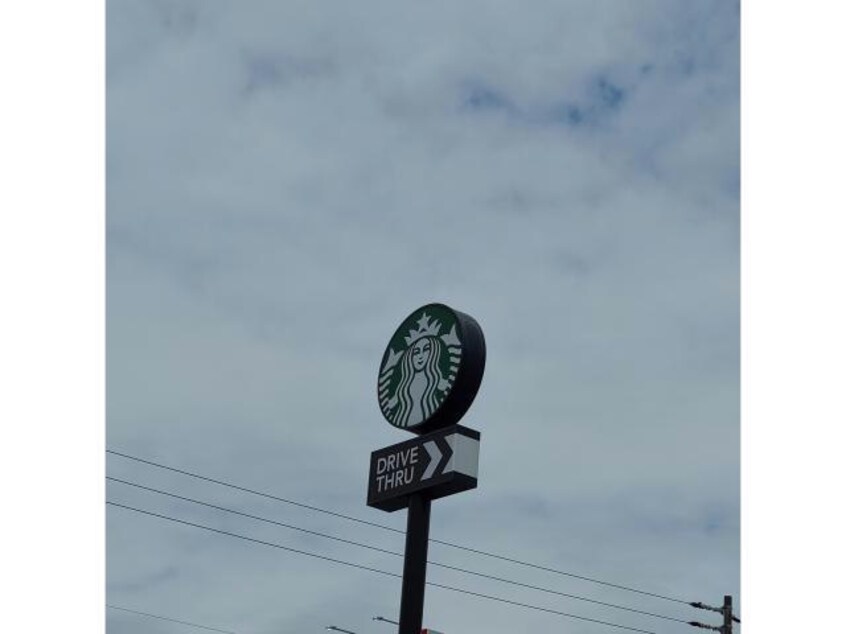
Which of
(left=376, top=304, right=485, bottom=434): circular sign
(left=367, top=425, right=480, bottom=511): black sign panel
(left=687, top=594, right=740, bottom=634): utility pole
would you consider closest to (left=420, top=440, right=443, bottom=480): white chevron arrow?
(left=367, top=425, right=480, bottom=511): black sign panel

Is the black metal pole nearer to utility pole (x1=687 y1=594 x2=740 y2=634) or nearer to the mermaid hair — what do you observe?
the mermaid hair

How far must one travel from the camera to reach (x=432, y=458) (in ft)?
49.4


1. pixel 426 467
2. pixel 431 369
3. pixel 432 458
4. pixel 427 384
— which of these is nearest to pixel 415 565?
pixel 426 467

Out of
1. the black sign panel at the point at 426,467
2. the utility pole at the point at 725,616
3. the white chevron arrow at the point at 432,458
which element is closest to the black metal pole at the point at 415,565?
the black sign panel at the point at 426,467

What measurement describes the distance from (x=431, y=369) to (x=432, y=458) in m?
1.19

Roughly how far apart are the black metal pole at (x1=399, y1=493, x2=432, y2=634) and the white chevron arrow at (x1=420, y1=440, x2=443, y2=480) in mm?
294

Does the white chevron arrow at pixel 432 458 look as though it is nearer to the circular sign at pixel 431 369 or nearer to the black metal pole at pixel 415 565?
the black metal pole at pixel 415 565

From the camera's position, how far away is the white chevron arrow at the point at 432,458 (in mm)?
14984

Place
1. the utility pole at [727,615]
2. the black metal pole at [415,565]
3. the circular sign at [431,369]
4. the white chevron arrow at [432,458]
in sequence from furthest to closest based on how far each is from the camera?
the utility pole at [727,615], the circular sign at [431,369], the white chevron arrow at [432,458], the black metal pole at [415,565]

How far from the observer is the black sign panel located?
14.8 meters

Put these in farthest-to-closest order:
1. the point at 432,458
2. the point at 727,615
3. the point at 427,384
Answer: the point at 727,615 < the point at 427,384 < the point at 432,458

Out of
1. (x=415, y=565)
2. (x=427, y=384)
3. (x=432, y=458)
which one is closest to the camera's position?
(x=415, y=565)

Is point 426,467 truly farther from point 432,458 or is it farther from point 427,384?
point 427,384
